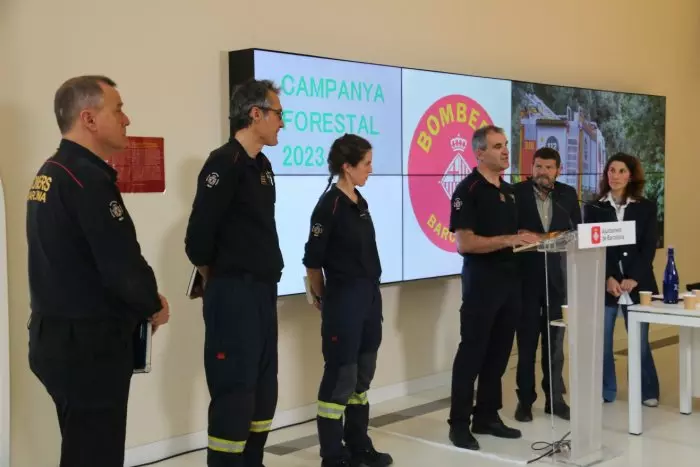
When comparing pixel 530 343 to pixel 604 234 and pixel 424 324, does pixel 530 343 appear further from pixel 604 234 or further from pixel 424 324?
pixel 424 324

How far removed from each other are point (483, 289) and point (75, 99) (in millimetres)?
2312

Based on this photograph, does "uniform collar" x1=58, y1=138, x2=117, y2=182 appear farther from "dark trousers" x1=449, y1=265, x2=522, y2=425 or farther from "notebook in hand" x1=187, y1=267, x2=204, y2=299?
"dark trousers" x1=449, y1=265, x2=522, y2=425

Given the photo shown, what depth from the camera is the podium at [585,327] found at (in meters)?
3.81

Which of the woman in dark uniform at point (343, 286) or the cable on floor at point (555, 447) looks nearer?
the woman in dark uniform at point (343, 286)

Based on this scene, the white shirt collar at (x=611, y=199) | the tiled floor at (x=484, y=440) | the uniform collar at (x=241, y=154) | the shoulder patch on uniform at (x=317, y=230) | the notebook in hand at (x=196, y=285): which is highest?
the uniform collar at (x=241, y=154)

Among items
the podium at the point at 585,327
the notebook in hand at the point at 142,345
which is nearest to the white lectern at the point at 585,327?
the podium at the point at 585,327

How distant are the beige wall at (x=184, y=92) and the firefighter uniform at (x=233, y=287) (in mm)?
1029

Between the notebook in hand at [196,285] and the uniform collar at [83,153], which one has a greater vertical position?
the uniform collar at [83,153]

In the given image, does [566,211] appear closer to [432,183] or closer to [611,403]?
[432,183]

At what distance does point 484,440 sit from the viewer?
427 centimetres

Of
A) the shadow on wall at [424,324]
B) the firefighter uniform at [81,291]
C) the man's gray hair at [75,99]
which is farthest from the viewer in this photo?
the shadow on wall at [424,324]

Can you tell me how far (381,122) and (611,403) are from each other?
2.18m

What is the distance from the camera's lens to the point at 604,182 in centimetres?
510

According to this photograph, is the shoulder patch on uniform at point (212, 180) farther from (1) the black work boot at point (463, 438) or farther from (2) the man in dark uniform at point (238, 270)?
(1) the black work boot at point (463, 438)
